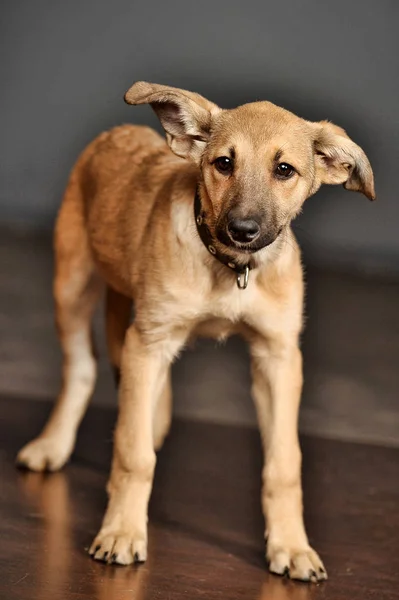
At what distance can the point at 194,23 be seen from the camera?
11078mm

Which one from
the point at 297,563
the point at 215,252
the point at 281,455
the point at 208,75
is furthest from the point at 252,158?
the point at 208,75

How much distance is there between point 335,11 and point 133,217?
640 centimetres

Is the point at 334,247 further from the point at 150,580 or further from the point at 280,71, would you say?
the point at 150,580

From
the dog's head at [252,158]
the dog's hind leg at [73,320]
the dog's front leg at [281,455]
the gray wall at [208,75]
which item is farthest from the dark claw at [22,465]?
the gray wall at [208,75]

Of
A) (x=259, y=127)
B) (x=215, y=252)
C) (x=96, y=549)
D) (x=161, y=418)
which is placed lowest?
(x=161, y=418)

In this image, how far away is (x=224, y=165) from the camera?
4.03 meters

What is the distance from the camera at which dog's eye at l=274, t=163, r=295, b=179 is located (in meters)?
4.01

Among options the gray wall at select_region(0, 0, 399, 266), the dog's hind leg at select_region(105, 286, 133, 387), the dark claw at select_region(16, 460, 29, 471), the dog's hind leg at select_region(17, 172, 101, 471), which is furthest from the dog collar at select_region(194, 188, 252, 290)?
the gray wall at select_region(0, 0, 399, 266)

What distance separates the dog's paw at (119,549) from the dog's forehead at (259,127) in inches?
54.6

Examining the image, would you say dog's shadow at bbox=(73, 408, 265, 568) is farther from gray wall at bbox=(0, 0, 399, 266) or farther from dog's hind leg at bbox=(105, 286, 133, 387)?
gray wall at bbox=(0, 0, 399, 266)

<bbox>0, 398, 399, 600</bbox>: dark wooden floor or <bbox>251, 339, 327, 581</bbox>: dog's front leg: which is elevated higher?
<bbox>251, 339, 327, 581</bbox>: dog's front leg

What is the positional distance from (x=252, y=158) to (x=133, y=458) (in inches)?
44.6

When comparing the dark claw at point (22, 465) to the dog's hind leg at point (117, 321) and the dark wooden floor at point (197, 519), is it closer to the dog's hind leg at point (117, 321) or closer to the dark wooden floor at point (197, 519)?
the dark wooden floor at point (197, 519)

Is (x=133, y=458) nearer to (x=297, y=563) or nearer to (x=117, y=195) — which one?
(x=297, y=563)
